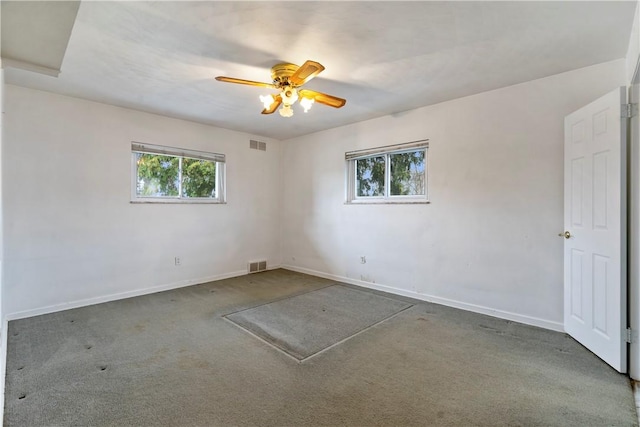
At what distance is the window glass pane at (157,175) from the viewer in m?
4.11

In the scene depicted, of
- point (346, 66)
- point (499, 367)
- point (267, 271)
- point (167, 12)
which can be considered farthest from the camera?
point (267, 271)

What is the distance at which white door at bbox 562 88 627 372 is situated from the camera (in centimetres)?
216

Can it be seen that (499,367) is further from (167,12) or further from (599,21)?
(167,12)

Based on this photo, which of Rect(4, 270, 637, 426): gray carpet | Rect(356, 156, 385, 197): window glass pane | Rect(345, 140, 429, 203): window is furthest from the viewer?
Rect(356, 156, 385, 197): window glass pane

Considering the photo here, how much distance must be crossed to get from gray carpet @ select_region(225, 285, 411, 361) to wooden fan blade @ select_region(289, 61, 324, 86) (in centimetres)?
223

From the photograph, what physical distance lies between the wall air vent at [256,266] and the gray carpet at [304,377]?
2.08 m

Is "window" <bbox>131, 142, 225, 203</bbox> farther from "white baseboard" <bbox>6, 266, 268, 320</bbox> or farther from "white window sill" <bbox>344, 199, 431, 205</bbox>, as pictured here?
"white window sill" <bbox>344, 199, 431, 205</bbox>

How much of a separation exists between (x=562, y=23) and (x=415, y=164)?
2.12 meters

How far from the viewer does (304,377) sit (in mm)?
2109

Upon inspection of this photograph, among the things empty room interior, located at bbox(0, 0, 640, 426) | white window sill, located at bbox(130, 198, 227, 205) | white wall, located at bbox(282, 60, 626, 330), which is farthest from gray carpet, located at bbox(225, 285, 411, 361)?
white window sill, located at bbox(130, 198, 227, 205)

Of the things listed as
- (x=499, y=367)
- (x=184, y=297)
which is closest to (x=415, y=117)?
(x=499, y=367)

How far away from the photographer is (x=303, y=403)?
6.02 ft

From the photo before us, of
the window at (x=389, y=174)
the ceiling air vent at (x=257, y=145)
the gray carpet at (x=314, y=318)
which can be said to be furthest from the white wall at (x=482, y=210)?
the ceiling air vent at (x=257, y=145)

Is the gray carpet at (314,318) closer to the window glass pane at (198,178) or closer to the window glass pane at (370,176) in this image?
the window glass pane at (370,176)
